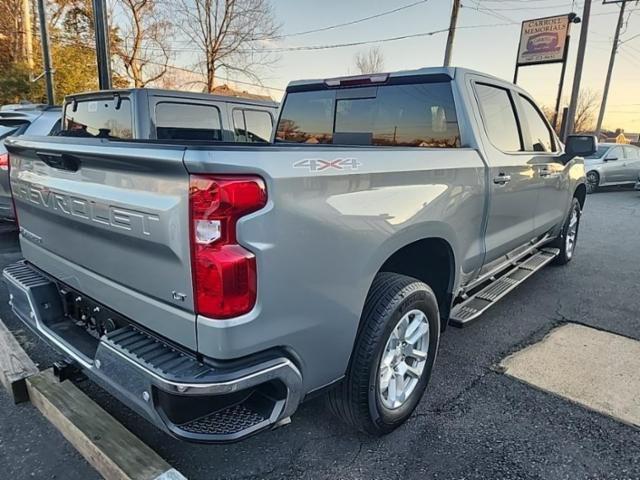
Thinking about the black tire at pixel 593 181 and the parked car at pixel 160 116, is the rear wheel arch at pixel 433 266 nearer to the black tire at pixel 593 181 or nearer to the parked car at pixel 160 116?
the parked car at pixel 160 116

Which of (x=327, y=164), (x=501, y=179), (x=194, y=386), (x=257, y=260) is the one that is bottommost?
(x=194, y=386)

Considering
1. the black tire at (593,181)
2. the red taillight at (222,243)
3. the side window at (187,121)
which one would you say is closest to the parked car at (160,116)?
the side window at (187,121)

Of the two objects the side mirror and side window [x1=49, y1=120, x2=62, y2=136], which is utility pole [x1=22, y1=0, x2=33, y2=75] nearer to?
side window [x1=49, y1=120, x2=62, y2=136]

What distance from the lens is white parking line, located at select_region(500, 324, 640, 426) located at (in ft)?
9.40

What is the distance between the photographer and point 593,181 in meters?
14.2

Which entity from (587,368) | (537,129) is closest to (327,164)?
(587,368)

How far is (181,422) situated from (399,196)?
53.9 inches

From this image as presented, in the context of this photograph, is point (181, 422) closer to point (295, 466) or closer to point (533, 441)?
point (295, 466)

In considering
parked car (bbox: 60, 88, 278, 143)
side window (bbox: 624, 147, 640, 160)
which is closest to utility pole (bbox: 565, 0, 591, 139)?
side window (bbox: 624, 147, 640, 160)

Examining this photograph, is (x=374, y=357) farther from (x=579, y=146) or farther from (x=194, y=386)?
(x=579, y=146)

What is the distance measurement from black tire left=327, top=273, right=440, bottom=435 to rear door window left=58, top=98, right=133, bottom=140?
11.6 feet

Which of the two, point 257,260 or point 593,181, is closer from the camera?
point 257,260

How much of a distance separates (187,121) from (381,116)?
2.99 meters

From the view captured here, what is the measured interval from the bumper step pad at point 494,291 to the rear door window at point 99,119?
361 cm
